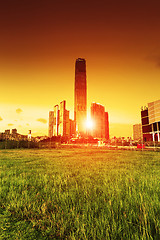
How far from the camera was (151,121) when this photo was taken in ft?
210

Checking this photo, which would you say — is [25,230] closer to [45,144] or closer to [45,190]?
[45,190]

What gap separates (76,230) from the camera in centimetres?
156

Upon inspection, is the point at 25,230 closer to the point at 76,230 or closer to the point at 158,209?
the point at 76,230

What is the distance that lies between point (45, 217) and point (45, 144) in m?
30.0

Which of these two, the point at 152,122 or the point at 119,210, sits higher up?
the point at 152,122

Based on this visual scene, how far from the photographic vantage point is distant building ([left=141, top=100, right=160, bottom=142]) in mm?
61781

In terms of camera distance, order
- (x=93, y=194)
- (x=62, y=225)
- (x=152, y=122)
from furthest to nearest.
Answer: (x=152, y=122) → (x=93, y=194) → (x=62, y=225)

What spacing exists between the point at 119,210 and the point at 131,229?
429mm

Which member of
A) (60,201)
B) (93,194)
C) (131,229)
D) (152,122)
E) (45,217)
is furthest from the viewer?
(152,122)

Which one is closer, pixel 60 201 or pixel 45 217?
pixel 45 217

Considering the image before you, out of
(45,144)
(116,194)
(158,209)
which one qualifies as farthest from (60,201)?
(45,144)

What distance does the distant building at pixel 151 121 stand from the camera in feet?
203

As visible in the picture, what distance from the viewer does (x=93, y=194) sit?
2615 millimetres

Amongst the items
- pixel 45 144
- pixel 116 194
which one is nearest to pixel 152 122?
pixel 45 144
